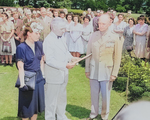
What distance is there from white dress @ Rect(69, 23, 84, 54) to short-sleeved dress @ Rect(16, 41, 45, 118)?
3.64ft

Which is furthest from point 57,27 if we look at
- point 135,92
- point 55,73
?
point 135,92

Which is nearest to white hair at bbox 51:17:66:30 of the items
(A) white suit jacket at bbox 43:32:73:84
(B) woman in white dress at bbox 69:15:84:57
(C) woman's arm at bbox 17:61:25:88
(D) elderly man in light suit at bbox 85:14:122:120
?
(A) white suit jacket at bbox 43:32:73:84

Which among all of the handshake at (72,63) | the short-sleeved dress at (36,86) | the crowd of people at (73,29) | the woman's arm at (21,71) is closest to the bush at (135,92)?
the crowd of people at (73,29)

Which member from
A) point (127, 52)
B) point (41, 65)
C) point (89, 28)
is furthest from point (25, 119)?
point (127, 52)

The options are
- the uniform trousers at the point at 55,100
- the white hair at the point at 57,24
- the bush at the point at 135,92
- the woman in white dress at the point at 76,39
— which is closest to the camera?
the white hair at the point at 57,24

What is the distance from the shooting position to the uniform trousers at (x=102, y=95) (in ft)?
14.0

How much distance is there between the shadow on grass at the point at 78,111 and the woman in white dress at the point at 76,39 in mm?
1138

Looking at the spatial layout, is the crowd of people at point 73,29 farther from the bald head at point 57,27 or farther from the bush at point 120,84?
the bush at point 120,84

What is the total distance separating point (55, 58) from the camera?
12.7 feet

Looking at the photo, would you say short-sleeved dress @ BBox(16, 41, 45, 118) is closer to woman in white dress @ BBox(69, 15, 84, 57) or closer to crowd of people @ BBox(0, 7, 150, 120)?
crowd of people @ BBox(0, 7, 150, 120)

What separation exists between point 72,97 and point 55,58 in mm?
1717

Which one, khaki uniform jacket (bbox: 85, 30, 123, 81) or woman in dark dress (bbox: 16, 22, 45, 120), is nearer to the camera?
woman in dark dress (bbox: 16, 22, 45, 120)

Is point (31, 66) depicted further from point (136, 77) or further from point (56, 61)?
point (136, 77)

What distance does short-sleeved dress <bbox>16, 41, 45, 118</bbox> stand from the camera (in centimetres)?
370
